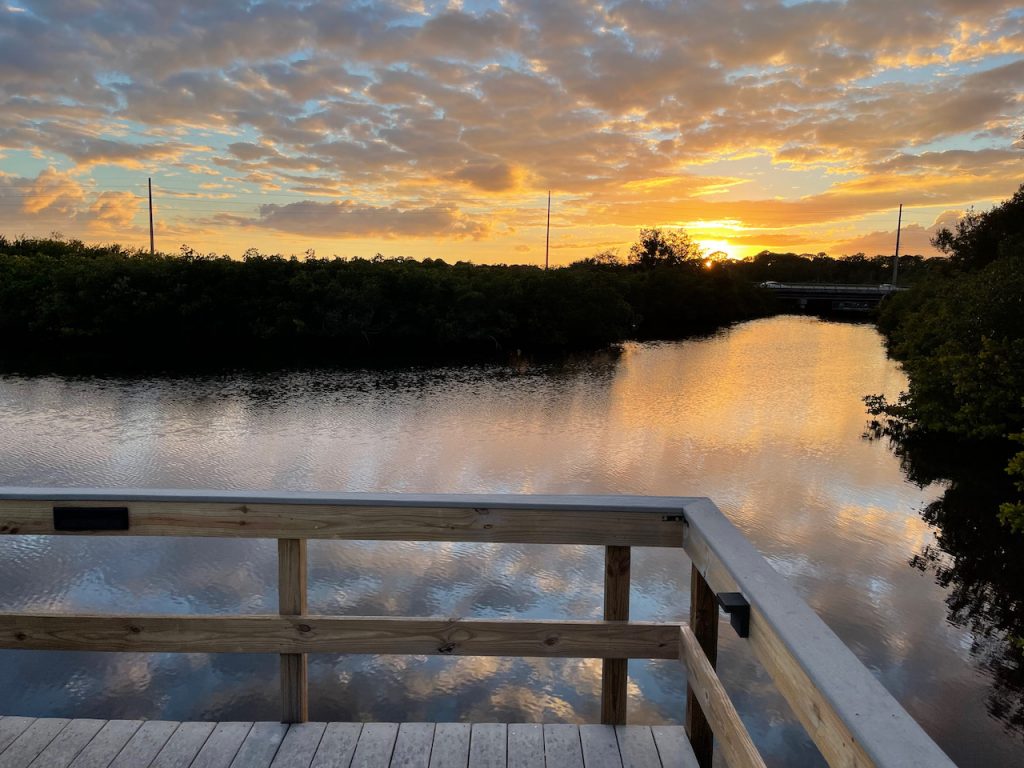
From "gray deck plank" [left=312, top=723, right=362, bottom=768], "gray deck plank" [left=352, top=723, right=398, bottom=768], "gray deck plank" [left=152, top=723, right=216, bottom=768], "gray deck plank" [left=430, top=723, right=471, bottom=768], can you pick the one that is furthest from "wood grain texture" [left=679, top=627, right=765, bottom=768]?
"gray deck plank" [left=152, top=723, right=216, bottom=768]

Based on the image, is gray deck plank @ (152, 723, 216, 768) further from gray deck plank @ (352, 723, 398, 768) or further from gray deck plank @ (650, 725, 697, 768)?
gray deck plank @ (650, 725, 697, 768)

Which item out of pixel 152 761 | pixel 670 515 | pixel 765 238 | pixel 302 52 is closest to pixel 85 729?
pixel 152 761

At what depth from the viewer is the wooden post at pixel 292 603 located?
2348mm

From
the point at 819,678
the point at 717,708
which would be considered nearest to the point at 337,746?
the point at 717,708

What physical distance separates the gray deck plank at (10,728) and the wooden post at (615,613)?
1914 mm

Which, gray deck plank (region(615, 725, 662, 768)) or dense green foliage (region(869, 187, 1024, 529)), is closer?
gray deck plank (region(615, 725, 662, 768))

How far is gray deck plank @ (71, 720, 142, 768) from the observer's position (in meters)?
2.31

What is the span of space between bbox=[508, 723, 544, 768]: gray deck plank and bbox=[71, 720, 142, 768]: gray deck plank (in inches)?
48.5

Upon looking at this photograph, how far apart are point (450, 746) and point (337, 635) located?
51cm

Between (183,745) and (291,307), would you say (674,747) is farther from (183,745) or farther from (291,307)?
(291,307)

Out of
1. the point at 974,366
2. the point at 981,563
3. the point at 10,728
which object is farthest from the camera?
the point at 974,366

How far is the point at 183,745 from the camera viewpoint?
7.90 feet

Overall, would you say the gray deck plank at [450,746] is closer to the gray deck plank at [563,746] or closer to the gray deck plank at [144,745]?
the gray deck plank at [563,746]

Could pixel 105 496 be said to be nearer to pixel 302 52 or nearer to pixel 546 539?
pixel 546 539
